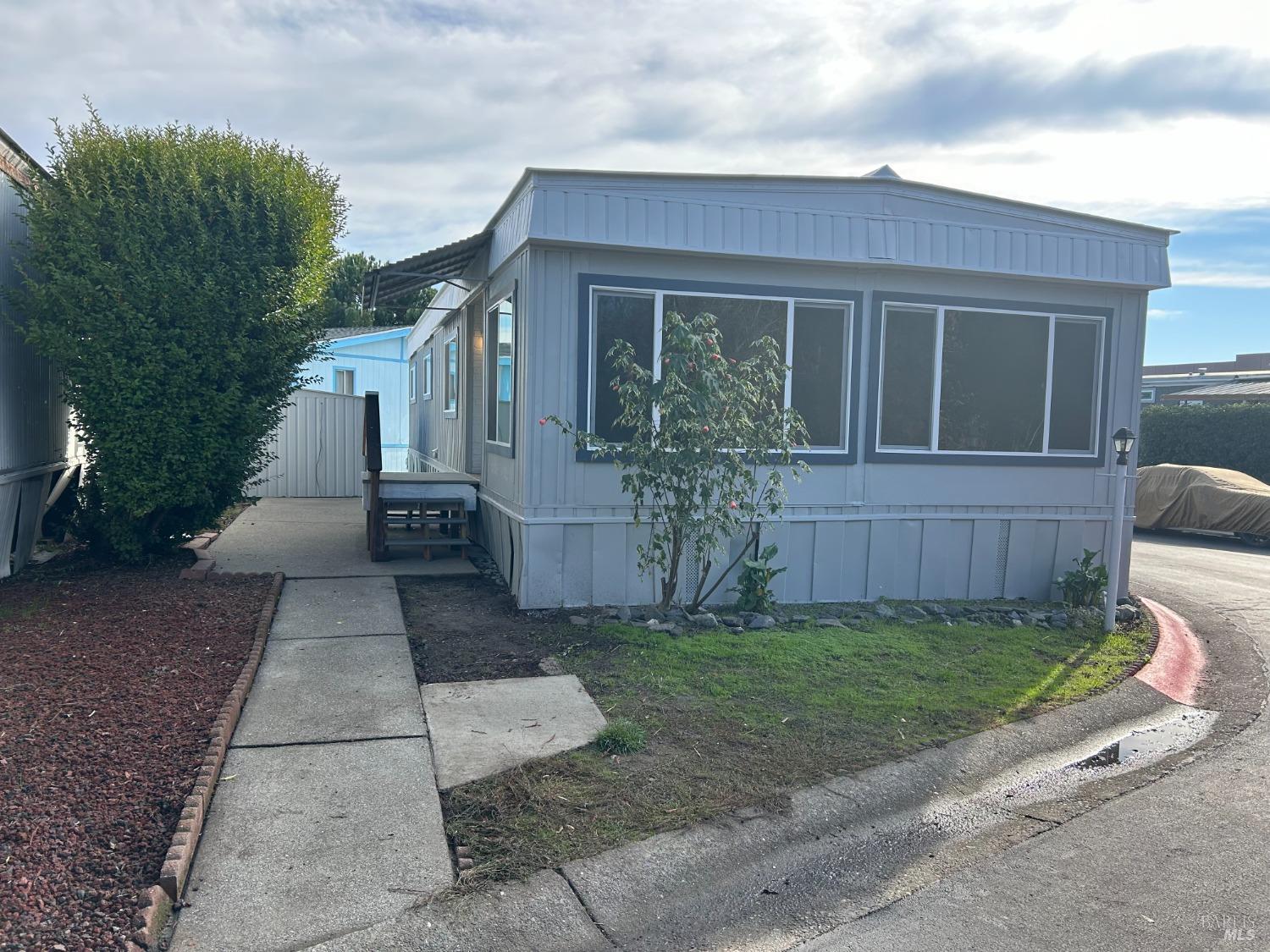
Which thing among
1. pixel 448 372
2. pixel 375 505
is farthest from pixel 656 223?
pixel 448 372

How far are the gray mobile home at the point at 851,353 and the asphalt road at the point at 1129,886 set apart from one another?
152 inches

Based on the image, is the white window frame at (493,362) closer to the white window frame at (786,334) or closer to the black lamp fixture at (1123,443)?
the white window frame at (786,334)

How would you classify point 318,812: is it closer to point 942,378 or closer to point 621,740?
point 621,740

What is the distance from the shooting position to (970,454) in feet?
30.1

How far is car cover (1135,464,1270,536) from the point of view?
1586cm

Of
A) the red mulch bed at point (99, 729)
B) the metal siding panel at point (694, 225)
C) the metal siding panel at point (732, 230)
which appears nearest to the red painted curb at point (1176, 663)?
the metal siding panel at point (732, 230)

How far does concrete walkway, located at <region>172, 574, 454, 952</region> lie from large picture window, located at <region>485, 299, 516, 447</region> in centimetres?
326

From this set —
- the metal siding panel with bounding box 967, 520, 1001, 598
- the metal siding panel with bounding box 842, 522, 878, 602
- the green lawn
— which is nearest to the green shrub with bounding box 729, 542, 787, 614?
the green lawn

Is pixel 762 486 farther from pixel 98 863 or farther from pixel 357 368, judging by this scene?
pixel 357 368

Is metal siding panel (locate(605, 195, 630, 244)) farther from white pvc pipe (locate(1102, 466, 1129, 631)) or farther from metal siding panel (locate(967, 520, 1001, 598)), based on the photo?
white pvc pipe (locate(1102, 466, 1129, 631))

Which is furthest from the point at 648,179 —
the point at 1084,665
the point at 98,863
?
the point at 98,863

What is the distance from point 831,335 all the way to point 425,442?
1010 centimetres

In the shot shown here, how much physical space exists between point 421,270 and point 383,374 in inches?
557

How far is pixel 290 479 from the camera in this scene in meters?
16.4
